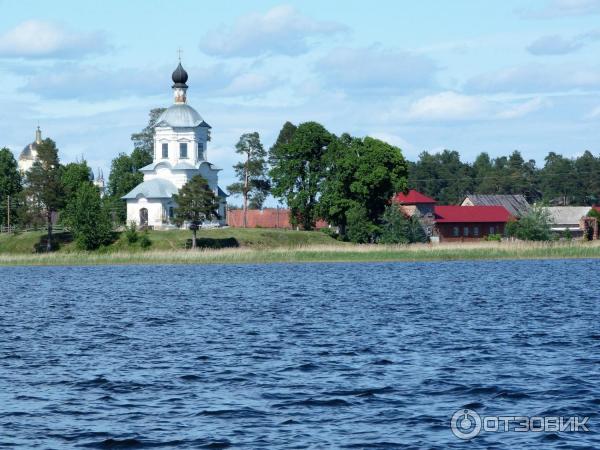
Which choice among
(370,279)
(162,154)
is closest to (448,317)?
(370,279)

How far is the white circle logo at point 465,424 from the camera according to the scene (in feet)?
66.7

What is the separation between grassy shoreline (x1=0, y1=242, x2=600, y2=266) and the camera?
87562 mm

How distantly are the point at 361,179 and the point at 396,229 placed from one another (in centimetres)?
734

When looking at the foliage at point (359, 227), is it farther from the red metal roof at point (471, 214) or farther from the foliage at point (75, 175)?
the foliage at point (75, 175)

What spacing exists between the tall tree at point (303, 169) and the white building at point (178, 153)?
767 cm

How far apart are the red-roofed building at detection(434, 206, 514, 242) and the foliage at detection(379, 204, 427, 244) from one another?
76.2 ft

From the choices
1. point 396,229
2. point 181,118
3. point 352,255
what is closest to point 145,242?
point 352,255

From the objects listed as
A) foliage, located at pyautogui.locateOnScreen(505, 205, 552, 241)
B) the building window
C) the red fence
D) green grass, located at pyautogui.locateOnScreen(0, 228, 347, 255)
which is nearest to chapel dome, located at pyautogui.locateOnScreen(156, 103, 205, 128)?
the building window

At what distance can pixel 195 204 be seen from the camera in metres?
107

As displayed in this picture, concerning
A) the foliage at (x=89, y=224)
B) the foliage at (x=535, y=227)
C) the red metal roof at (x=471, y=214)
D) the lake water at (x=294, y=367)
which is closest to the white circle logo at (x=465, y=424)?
the lake water at (x=294, y=367)

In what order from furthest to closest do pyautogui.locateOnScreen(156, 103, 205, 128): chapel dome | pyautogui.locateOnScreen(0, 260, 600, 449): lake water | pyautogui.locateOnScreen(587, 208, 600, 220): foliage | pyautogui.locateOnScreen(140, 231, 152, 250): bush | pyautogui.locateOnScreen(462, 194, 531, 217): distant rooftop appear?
pyautogui.locateOnScreen(462, 194, 531, 217): distant rooftop < pyautogui.locateOnScreen(587, 208, 600, 220): foliage < pyautogui.locateOnScreen(156, 103, 205, 128): chapel dome < pyautogui.locateOnScreen(140, 231, 152, 250): bush < pyautogui.locateOnScreen(0, 260, 600, 449): lake water

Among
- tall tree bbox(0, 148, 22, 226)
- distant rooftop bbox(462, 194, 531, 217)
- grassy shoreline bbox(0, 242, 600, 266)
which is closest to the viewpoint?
grassy shoreline bbox(0, 242, 600, 266)

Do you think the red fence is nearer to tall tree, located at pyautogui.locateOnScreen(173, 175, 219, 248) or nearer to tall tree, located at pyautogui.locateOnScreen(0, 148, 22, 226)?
Answer: tall tree, located at pyautogui.locateOnScreen(0, 148, 22, 226)

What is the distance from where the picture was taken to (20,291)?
6300cm
